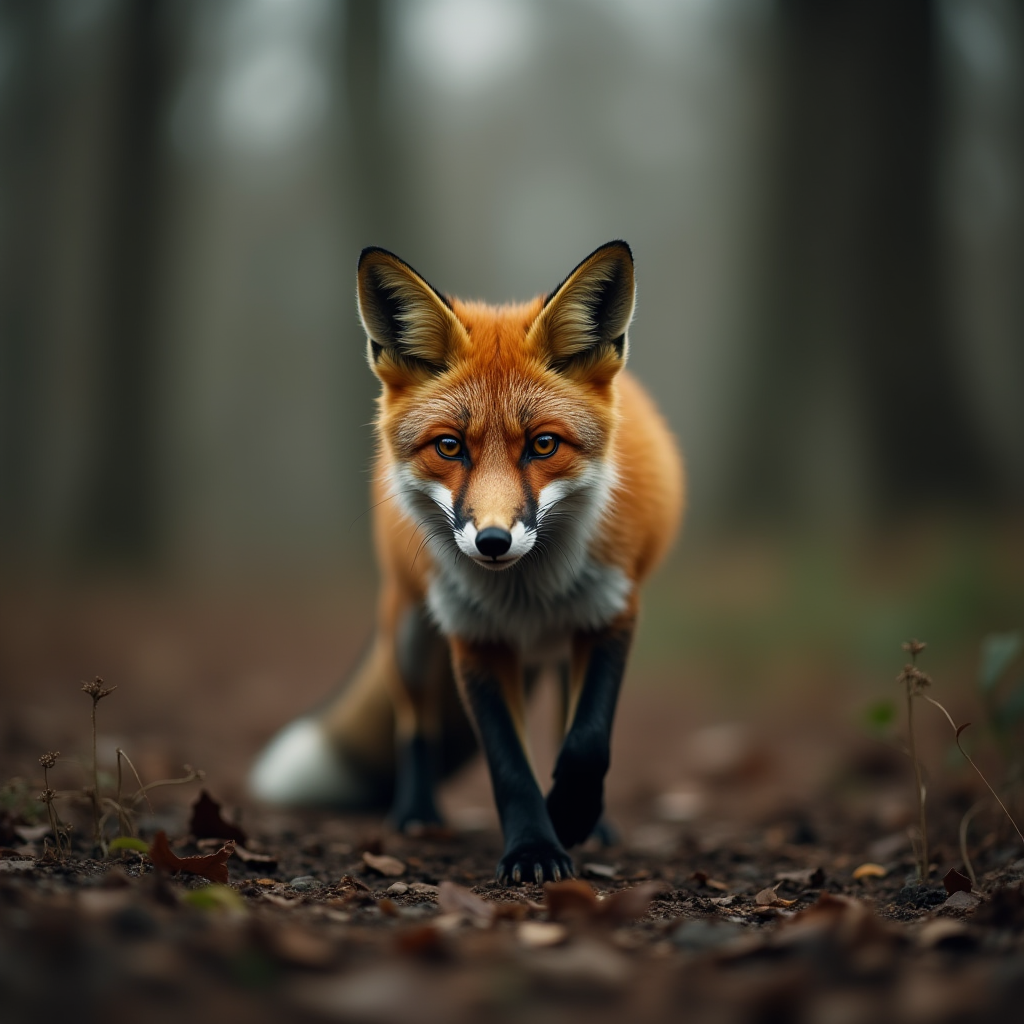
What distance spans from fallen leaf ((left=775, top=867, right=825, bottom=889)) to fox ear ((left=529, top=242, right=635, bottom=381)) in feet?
5.60

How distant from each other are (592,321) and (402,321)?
643 millimetres

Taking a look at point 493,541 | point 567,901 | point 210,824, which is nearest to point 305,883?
point 210,824

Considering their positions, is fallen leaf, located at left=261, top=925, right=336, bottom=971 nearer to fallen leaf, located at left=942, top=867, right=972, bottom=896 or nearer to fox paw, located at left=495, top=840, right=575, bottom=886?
fox paw, located at left=495, top=840, right=575, bottom=886

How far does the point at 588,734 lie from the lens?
2.97m

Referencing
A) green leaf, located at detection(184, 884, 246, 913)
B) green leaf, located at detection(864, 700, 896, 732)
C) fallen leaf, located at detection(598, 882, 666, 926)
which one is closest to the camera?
green leaf, located at detection(184, 884, 246, 913)

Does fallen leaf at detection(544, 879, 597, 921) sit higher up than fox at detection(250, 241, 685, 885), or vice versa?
fox at detection(250, 241, 685, 885)

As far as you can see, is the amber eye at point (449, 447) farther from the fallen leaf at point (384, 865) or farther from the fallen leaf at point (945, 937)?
the fallen leaf at point (945, 937)

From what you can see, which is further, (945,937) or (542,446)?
(542,446)

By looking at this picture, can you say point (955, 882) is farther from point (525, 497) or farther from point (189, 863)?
point (189, 863)

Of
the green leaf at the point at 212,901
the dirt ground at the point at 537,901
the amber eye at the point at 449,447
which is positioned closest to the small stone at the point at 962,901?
the dirt ground at the point at 537,901

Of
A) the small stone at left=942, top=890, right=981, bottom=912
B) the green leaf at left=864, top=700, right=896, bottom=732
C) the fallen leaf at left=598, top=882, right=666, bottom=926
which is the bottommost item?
the small stone at left=942, top=890, right=981, bottom=912

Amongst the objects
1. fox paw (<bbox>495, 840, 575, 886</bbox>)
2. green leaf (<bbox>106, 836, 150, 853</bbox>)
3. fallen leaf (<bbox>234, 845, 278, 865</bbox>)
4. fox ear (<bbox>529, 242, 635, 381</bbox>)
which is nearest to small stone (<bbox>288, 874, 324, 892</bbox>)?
fallen leaf (<bbox>234, 845, 278, 865</bbox>)

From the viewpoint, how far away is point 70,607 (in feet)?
31.3

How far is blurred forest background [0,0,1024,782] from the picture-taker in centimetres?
704
